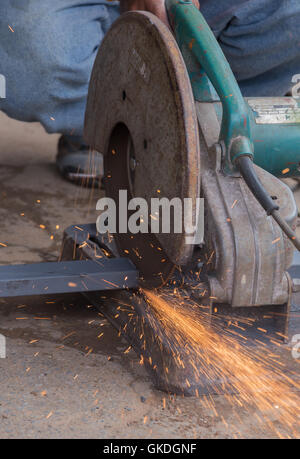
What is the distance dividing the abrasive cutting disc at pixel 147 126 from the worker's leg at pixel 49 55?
0.76 m

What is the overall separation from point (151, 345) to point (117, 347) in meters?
0.17

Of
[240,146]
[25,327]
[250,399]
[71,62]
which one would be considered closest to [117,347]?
[25,327]

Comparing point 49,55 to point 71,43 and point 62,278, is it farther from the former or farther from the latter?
point 62,278

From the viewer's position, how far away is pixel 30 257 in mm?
2379

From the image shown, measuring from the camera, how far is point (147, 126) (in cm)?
165

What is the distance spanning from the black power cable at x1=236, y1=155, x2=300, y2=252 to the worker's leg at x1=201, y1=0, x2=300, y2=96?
138 cm

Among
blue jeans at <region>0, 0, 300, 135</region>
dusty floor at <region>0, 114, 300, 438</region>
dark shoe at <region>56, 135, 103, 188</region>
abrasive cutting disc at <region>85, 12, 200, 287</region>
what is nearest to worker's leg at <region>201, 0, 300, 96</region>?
blue jeans at <region>0, 0, 300, 135</region>

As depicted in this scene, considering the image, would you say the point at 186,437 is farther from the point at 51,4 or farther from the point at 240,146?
the point at 51,4

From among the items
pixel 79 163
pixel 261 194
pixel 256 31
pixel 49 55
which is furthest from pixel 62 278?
pixel 256 31

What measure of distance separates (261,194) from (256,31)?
151 cm

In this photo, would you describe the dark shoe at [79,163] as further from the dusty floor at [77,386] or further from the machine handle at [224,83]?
the machine handle at [224,83]

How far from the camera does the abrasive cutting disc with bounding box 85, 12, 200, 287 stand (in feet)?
4.92

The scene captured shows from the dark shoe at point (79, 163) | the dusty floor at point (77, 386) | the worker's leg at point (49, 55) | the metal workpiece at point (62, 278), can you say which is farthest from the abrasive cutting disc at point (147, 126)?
the dark shoe at point (79, 163)

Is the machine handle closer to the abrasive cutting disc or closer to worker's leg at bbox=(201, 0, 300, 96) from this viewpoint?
the abrasive cutting disc
